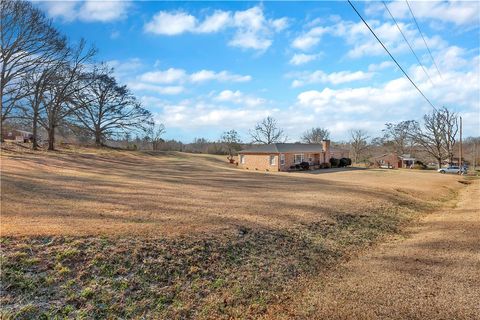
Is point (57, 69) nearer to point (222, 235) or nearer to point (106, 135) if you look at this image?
point (106, 135)

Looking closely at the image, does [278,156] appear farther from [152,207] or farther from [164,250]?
[164,250]

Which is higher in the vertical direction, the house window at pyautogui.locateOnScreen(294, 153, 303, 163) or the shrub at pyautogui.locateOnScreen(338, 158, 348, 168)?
the house window at pyautogui.locateOnScreen(294, 153, 303, 163)

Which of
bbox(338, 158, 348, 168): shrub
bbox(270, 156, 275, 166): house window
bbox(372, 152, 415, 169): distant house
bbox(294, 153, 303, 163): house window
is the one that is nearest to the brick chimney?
bbox(338, 158, 348, 168): shrub

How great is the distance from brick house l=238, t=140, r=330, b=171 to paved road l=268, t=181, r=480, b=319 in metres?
29.5

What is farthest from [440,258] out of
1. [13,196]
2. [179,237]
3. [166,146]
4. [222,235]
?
[166,146]

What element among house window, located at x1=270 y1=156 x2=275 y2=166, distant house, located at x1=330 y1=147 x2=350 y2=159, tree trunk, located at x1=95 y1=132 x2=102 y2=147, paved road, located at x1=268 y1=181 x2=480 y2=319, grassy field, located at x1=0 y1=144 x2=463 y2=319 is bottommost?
paved road, located at x1=268 y1=181 x2=480 y2=319

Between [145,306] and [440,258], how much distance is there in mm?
6926

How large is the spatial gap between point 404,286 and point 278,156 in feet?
107

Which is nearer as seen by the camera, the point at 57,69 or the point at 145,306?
the point at 145,306

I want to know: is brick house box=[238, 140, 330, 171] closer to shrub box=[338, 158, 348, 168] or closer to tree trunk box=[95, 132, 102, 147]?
shrub box=[338, 158, 348, 168]

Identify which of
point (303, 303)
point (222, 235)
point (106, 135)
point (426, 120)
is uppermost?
point (426, 120)

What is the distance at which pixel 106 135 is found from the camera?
4634 cm

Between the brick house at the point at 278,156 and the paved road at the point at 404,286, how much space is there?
29.5 metres

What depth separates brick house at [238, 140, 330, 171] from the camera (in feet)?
129
